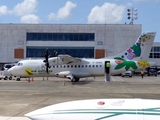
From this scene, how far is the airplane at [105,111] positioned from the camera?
434cm

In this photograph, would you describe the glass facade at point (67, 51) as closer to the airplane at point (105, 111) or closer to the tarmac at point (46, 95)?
the tarmac at point (46, 95)

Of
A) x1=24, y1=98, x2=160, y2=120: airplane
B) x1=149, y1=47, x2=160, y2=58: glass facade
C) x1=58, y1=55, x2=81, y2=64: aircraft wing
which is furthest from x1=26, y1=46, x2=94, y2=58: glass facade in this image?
x1=24, y1=98, x2=160, y2=120: airplane

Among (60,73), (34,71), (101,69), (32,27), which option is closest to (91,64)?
(101,69)

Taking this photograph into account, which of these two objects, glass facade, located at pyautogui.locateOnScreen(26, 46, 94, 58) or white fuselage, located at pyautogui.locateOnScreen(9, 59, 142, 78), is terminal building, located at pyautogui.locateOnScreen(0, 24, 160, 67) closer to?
glass facade, located at pyautogui.locateOnScreen(26, 46, 94, 58)

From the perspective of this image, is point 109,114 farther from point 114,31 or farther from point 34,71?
point 114,31

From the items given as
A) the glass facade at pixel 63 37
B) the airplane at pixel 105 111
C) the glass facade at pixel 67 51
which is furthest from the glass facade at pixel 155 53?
the airplane at pixel 105 111

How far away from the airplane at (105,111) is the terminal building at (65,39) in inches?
2566

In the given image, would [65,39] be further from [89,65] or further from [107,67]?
[107,67]

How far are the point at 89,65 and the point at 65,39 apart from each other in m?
39.0

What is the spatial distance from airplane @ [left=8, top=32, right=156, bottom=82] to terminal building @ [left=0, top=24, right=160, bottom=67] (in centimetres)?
3627

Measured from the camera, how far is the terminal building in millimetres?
70125

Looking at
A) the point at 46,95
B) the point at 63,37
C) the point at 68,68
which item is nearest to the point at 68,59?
the point at 68,68

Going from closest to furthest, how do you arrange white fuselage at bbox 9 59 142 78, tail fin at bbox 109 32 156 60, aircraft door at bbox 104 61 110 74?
aircraft door at bbox 104 61 110 74 < white fuselage at bbox 9 59 142 78 < tail fin at bbox 109 32 156 60

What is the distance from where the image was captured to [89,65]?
109 ft
